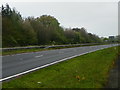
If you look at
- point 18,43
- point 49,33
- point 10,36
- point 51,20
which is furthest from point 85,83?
point 51,20

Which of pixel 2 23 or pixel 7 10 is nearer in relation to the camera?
pixel 2 23

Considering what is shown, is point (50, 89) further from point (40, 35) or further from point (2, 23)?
point (40, 35)

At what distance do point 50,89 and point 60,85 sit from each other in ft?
2.84

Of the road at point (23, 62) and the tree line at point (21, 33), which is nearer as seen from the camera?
the road at point (23, 62)

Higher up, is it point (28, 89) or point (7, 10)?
point (7, 10)

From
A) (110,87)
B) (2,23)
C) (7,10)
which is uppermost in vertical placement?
(7,10)

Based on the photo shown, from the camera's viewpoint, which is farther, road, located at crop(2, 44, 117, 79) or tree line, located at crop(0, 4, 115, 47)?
tree line, located at crop(0, 4, 115, 47)

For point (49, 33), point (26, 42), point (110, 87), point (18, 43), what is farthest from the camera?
point (49, 33)

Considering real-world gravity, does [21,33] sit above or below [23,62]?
above

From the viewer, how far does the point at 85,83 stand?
10.6 meters

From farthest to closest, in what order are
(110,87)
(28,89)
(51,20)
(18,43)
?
(51,20) < (18,43) < (110,87) < (28,89)

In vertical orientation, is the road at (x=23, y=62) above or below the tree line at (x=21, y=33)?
below

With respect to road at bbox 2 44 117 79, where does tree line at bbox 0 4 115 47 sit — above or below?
above

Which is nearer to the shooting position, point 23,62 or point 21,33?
point 23,62
